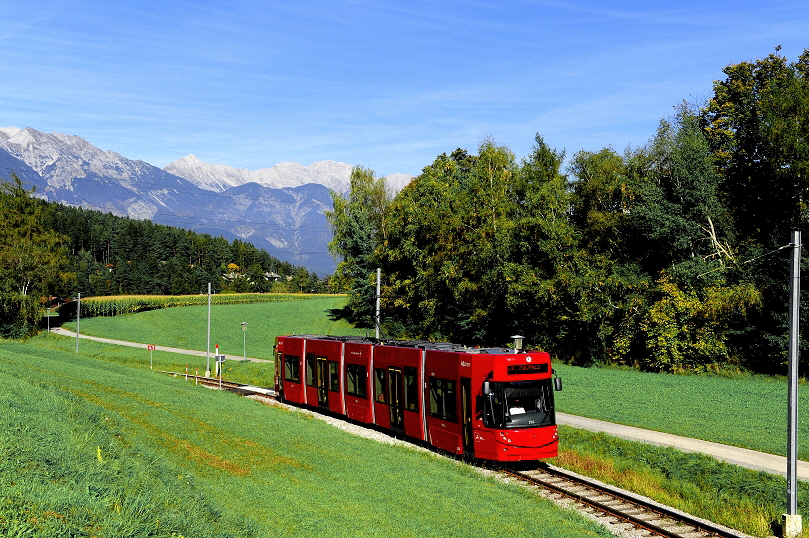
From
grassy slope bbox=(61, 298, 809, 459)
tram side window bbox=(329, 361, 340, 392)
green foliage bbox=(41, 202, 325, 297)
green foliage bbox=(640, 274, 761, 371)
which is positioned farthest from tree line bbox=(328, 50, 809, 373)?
green foliage bbox=(41, 202, 325, 297)

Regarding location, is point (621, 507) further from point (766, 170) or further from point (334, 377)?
point (766, 170)

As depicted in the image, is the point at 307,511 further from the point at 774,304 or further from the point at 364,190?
the point at 364,190

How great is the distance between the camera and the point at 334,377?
3008 cm

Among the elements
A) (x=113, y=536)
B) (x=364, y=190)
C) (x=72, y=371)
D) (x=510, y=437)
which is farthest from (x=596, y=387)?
(x=364, y=190)

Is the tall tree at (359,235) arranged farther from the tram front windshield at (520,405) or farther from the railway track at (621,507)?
the railway track at (621,507)

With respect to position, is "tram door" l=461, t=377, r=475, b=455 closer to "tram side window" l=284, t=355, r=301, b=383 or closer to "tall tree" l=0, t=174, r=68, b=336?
"tram side window" l=284, t=355, r=301, b=383

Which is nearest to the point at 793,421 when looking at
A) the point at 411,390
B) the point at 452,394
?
the point at 452,394

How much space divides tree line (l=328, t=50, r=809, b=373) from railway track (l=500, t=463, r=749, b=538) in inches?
1163

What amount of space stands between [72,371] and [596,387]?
92.8ft

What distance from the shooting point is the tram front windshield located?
64.7 ft

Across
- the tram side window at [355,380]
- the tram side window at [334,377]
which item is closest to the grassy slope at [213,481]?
the tram side window at [355,380]

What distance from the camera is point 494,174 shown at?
6238cm

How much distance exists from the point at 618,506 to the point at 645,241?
1505 inches

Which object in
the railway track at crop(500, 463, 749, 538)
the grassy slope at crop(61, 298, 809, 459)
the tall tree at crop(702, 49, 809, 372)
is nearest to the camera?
the railway track at crop(500, 463, 749, 538)
